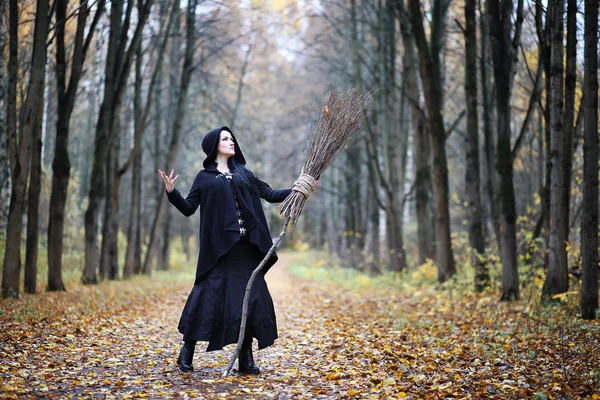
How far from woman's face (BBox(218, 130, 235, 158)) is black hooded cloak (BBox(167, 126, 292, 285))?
5 cm

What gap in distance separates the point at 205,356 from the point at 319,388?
82.2 inches

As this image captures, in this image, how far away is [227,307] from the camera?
18.4 ft

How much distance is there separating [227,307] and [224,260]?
1.55 feet

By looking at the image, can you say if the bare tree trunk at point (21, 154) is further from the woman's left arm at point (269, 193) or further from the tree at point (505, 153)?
the tree at point (505, 153)

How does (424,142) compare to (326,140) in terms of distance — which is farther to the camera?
(424,142)

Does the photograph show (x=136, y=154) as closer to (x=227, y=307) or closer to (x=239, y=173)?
(x=239, y=173)

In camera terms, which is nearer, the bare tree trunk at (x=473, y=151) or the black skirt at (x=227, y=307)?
the black skirt at (x=227, y=307)

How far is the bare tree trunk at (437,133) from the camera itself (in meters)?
12.1

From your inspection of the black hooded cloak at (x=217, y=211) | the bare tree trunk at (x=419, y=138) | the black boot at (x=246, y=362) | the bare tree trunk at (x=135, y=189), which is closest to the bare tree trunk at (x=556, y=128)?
the black hooded cloak at (x=217, y=211)

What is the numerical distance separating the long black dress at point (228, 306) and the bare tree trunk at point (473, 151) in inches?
256

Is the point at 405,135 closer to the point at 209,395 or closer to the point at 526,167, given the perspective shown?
the point at 526,167

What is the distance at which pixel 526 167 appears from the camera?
2031cm

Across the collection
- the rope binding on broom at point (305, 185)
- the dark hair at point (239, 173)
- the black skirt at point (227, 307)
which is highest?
the dark hair at point (239, 173)

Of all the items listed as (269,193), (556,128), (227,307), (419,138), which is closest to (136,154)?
(419,138)
